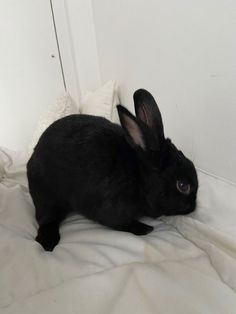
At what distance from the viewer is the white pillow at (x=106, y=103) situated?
1573 mm

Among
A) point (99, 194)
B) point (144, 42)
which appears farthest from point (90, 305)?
point (144, 42)

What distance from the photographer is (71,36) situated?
1847 millimetres

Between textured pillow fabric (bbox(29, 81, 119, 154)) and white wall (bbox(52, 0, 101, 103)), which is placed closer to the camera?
textured pillow fabric (bbox(29, 81, 119, 154))

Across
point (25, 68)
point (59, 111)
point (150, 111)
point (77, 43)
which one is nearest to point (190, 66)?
point (150, 111)

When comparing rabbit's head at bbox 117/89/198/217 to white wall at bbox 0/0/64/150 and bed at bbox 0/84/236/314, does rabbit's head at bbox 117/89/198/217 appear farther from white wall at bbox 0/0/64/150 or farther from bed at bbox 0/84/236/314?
white wall at bbox 0/0/64/150

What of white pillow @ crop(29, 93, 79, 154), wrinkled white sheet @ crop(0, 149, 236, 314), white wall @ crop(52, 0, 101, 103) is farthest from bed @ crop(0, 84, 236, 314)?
white wall @ crop(52, 0, 101, 103)

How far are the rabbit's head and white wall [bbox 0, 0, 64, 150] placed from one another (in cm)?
115

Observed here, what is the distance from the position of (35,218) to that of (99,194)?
282 mm

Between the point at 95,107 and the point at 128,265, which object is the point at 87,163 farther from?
the point at 95,107

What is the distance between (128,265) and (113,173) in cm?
26

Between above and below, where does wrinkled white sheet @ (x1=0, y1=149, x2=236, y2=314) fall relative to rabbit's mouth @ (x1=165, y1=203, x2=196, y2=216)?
below

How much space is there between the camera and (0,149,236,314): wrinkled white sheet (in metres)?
0.75

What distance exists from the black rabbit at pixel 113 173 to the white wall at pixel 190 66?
18cm

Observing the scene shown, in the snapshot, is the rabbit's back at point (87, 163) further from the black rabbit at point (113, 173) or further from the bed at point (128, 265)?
the bed at point (128, 265)
